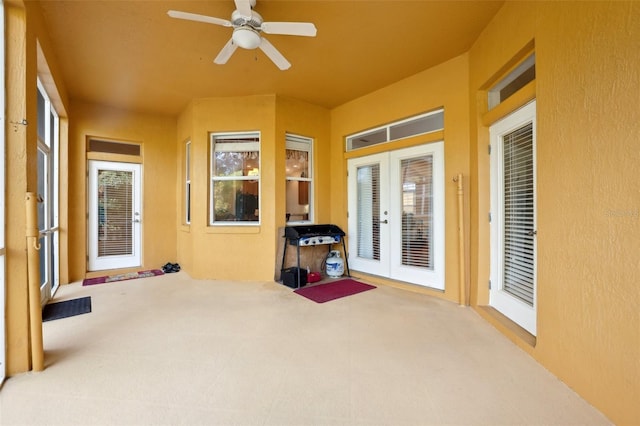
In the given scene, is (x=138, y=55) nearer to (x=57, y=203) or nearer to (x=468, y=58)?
(x=57, y=203)

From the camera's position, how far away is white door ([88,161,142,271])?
15.4ft

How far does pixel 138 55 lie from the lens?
3.23 m

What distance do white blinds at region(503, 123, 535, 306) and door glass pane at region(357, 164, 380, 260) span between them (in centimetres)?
183

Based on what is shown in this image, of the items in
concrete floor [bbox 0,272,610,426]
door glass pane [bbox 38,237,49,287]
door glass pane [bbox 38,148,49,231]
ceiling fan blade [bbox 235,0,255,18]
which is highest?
ceiling fan blade [bbox 235,0,255,18]

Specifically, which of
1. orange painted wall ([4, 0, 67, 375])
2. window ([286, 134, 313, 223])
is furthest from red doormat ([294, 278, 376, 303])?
orange painted wall ([4, 0, 67, 375])

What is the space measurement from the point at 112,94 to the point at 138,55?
1442 mm

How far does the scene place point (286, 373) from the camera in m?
1.90

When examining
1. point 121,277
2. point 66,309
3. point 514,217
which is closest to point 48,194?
point 121,277

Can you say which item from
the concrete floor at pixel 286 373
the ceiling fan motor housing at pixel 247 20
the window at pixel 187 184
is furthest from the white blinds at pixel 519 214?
the window at pixel 187 184

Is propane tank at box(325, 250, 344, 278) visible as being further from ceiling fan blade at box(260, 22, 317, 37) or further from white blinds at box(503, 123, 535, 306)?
ceiling fan blade at box(260, 22, 317, 37)

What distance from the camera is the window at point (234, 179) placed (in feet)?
14.9

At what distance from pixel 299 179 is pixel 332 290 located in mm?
1882

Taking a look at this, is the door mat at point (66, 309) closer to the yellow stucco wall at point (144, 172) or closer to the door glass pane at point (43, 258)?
the door glass pane at point (43, 258)

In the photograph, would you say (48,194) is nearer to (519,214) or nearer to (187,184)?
(187,184)
